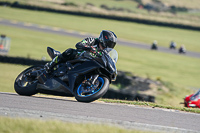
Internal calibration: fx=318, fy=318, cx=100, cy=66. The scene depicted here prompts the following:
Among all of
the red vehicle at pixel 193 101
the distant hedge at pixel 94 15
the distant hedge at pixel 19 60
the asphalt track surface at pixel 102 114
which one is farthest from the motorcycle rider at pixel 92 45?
the distant hedge at pixel 94 15

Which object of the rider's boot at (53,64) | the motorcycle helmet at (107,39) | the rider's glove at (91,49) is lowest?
the rider's boot at (53,64)

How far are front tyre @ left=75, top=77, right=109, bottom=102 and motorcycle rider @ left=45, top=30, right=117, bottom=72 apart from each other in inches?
28.4

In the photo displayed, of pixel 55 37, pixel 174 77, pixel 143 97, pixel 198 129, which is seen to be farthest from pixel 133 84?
pixel 55 37

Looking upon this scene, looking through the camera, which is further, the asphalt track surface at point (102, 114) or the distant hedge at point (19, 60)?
the distant hedge at point (19, 60)

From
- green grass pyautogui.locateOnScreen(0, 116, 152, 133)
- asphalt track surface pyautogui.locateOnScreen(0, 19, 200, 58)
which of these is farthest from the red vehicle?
asphalt track surface pyautogui.locateOnScreen(0, 19, 200, 58)

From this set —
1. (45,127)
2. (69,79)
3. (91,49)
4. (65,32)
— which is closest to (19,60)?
(69,79)

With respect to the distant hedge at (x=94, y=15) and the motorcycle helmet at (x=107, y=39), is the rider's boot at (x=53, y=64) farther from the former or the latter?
the distant hedge at (x=94, y=15)

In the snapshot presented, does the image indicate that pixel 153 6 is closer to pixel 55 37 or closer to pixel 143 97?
pixel 55 37

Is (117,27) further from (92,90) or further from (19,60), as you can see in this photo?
(92,90)

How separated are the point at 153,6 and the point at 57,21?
2680 cm

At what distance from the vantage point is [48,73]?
7.71 meters

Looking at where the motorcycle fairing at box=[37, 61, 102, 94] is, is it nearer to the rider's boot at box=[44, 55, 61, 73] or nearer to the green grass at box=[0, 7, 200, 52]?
the rider's boot at box=[44, 55, 61, 73]

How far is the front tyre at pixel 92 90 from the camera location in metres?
6.43

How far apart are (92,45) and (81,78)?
810 millimetres
